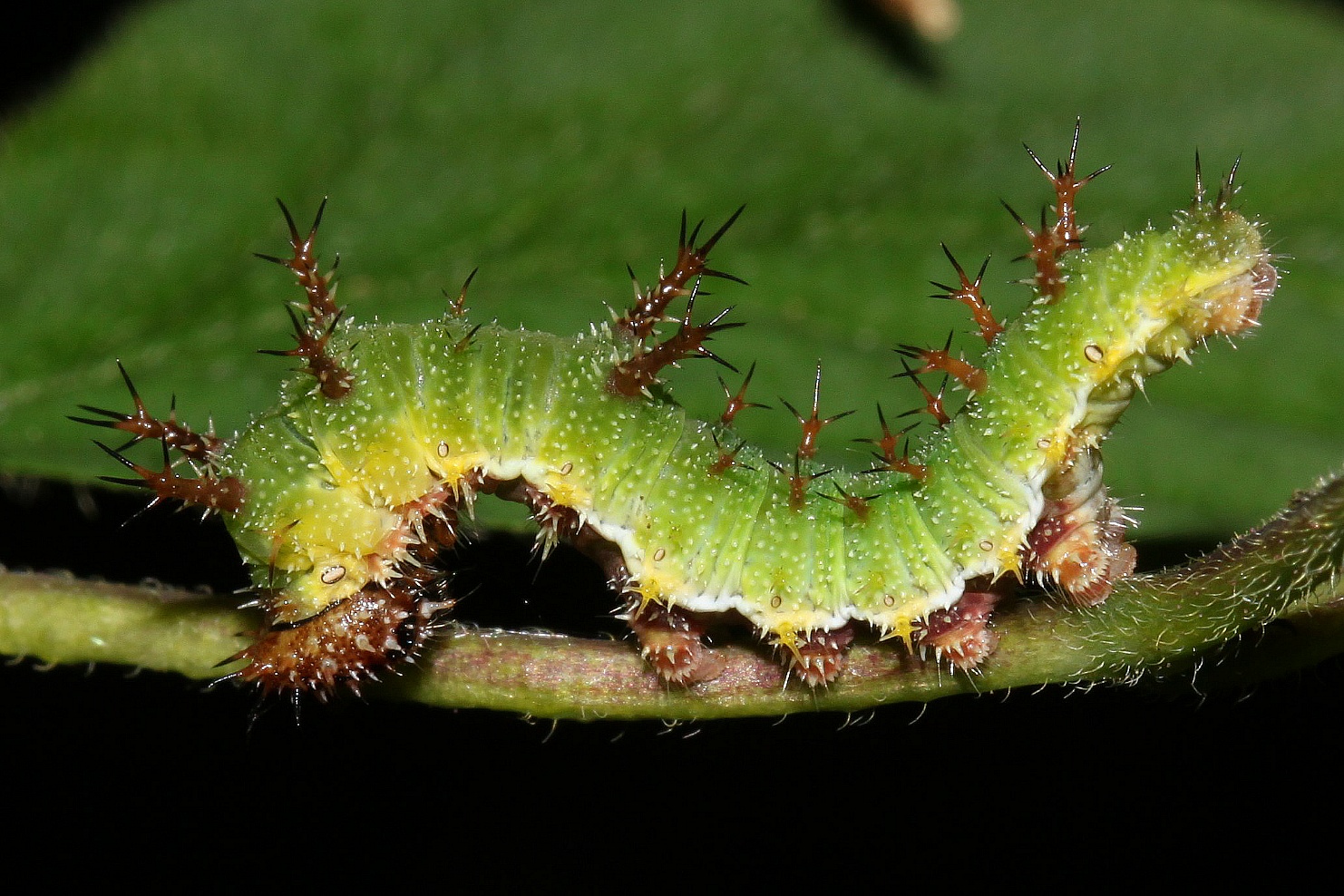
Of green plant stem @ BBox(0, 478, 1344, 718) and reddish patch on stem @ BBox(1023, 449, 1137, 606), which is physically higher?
reddish patch on stem @ BBox(1023, 449, 1137, 606)

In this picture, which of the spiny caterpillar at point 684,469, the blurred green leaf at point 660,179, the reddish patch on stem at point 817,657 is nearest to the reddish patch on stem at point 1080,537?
the spiny caterpillar at point 684,469

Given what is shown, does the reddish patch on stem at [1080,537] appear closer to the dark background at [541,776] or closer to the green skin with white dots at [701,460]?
the green skin with white dots at [701,460]

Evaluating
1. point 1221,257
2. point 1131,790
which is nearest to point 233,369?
point 1221,257

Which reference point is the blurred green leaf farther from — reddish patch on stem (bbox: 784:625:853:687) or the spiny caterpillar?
reddish patch on stem (bbox: 784:625:853:687)

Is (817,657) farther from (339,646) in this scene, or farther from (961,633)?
(339,646)

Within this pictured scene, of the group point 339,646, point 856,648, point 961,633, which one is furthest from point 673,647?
point 339,646

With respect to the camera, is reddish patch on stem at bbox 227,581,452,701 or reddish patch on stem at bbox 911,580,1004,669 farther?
reddish patch on stem at bbox 227,581,452,701

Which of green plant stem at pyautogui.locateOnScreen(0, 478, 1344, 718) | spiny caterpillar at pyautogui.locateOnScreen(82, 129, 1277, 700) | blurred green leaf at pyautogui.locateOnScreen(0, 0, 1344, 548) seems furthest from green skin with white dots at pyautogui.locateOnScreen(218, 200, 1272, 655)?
blurred green leaf at pyautogui.locateOnScreen(0, 0, 1344, 548)

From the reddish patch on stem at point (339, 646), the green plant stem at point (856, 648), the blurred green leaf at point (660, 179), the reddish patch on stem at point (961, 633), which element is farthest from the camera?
the blurred green leaf at point (660, 179)
